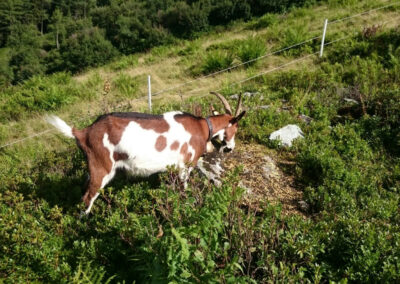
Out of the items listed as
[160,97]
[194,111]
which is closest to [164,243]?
[194,111]

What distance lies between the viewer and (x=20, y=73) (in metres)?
29.8

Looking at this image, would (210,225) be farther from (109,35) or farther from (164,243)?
(109,35)

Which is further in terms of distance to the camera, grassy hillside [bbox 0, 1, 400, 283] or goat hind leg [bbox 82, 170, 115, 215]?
goat hind leg [bbox 82, 170, 115, 215]

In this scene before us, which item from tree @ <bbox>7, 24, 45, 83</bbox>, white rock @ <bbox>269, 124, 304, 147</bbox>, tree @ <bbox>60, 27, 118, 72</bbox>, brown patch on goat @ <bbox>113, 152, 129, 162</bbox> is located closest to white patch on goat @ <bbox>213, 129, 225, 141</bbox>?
white rock @ <bbox>269, 124, 304, 147</bbox>

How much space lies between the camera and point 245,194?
4.51 m

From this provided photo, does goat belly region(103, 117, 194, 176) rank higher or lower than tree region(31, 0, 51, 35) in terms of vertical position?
higher

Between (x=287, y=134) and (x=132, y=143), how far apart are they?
10.8 feet

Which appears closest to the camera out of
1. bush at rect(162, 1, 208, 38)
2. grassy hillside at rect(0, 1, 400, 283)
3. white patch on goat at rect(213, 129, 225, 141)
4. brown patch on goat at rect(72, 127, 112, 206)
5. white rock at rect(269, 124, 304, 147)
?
grassy hillside at rect(0, 1, 400, 283)

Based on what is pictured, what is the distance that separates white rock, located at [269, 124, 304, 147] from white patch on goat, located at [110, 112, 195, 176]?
219 centimetres

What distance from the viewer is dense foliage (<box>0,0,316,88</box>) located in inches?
883

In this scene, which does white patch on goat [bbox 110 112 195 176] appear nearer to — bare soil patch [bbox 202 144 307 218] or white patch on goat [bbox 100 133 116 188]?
white patch on goat [bbox 100 133 116 188]

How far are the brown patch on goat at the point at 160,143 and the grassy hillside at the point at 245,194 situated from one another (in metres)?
0.51

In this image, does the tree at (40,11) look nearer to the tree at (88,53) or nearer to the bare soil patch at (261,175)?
the tree at (88,53)

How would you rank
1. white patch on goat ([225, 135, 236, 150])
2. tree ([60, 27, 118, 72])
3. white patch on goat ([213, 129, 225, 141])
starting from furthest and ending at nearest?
tree ([60, 27, 118, 72]) < white patch on goat ([225, 135, 236, 150]) < white patch on goat ([213, 129, 225, 141])
